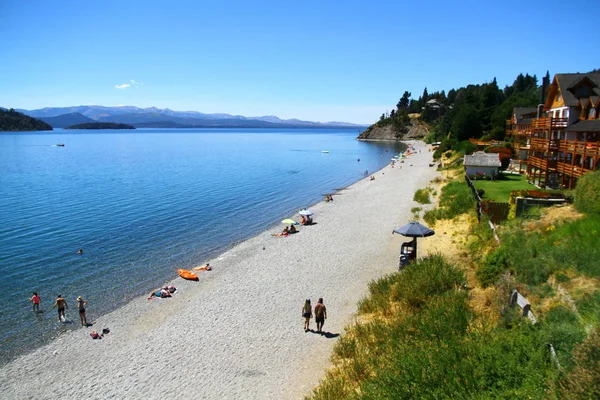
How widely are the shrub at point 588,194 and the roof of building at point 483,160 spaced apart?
19145 millimetres

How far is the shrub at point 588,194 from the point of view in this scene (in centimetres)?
1666

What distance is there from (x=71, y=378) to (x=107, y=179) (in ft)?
186

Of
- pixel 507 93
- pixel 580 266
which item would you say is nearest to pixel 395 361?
pixel 580 266

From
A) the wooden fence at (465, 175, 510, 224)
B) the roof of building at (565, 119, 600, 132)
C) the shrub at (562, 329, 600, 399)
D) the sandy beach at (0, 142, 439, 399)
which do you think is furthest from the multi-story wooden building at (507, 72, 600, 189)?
the shrub at (562, 329, 600, 399)

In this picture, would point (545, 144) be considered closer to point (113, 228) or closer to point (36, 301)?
point (36, 301)

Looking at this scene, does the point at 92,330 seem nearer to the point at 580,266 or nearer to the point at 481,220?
the point at 580,266

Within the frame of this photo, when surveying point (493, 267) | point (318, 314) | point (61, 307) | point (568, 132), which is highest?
point (568, 132)

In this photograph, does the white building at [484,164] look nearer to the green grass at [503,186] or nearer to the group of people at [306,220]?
the green grass at [503,186]

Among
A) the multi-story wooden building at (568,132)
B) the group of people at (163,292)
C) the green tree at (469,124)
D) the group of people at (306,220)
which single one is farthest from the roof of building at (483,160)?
the green tree at (469,124)

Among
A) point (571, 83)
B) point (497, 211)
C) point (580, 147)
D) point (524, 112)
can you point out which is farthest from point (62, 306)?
point (524, 112)

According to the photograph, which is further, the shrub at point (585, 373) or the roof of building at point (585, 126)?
the roof of building at point (585, 126)

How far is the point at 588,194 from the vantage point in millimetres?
17219

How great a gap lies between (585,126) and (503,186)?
267 inches

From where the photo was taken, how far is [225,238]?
104 ft
